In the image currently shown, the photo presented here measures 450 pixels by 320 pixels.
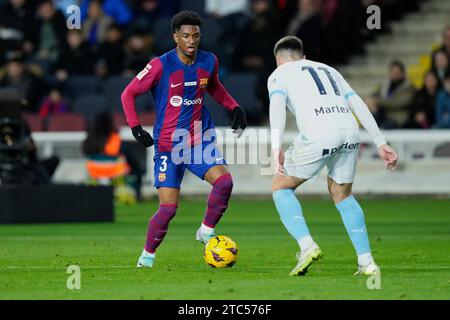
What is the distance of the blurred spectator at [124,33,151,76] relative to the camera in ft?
84.9

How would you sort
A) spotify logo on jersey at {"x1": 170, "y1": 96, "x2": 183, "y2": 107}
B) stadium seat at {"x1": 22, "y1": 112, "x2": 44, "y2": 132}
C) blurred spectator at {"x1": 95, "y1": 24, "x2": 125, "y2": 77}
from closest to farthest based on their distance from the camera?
spotify logo on jersey at {"x1": 170, "y1": 96, "x2": 183, "y2": 107} → stadium seat at {"x1": 22, "y1": 112, "x2": 44, "y2": 132} → blurred spectator at {"x1": 95, "y1": 24, "x2": 125, "y2": 77}

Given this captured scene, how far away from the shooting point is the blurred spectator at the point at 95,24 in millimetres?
26938

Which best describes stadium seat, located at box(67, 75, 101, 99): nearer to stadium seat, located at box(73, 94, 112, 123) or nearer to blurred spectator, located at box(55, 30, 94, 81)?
blurred spectator, located at box(55, 30, 94, 81)

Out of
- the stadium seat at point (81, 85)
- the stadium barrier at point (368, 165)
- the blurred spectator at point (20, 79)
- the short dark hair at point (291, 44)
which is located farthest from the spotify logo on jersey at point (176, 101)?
the stadium seat at point (81, 85)

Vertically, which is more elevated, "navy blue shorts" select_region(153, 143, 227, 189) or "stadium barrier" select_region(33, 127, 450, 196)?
"navy blue shorts" select_region(153, 143, 227, 189)

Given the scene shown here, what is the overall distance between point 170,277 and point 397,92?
1353 cm

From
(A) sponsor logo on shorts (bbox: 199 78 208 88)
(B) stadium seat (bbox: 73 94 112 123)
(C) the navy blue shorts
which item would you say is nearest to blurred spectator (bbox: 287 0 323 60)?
(B) stadium seat (bbox: 73 94 112 123)

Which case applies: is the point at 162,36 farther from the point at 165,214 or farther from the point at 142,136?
the point at 142,136

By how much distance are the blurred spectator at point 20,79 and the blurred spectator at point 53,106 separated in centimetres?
22

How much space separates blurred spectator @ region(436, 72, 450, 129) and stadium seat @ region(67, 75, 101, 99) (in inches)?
258
